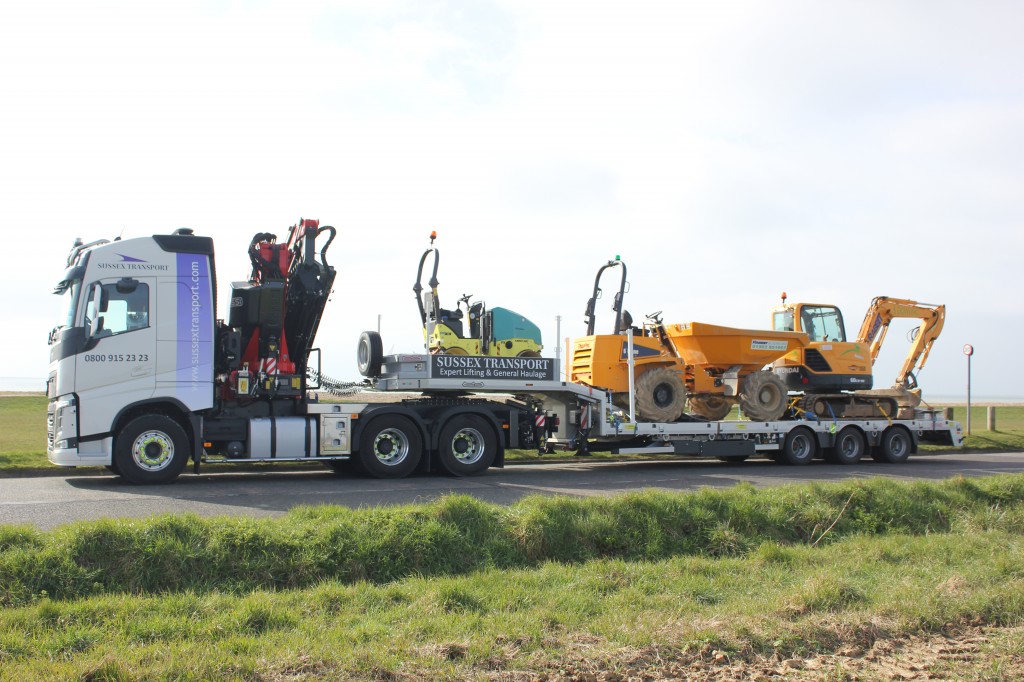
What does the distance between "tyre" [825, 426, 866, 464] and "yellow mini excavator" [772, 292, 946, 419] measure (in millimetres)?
569

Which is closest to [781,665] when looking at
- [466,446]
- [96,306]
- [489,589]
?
[489,589]

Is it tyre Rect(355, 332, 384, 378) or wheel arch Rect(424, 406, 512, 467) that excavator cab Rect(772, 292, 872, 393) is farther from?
tyre Rect(355, 332, 384, 378)

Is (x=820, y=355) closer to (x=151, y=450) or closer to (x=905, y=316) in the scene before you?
(x=905, y=316)

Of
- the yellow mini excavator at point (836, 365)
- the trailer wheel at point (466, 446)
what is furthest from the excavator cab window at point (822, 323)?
the trailer wheel at point (466, 446)

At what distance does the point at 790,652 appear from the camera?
5.54 m

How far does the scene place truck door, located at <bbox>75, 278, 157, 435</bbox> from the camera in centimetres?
1284

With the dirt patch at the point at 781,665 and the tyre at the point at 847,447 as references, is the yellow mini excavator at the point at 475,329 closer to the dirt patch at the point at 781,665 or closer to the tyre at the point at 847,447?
the tyre at the point at 847,447

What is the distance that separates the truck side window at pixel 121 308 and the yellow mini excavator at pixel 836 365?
13.8m

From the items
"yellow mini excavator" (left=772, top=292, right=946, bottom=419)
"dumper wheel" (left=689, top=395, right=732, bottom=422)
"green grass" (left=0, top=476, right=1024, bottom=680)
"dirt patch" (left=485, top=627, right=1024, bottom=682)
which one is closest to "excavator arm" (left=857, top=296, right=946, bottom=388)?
"yellow mini excavator" (left=772, top=292, right=946, bottom=419)

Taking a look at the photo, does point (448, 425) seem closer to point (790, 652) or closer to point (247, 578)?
point (247, 578)

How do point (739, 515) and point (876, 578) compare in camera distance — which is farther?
point (739, 515)

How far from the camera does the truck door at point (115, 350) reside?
12.8 metres

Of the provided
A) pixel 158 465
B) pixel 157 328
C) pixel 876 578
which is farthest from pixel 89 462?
pixel 876 578

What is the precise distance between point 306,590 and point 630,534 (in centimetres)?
332
